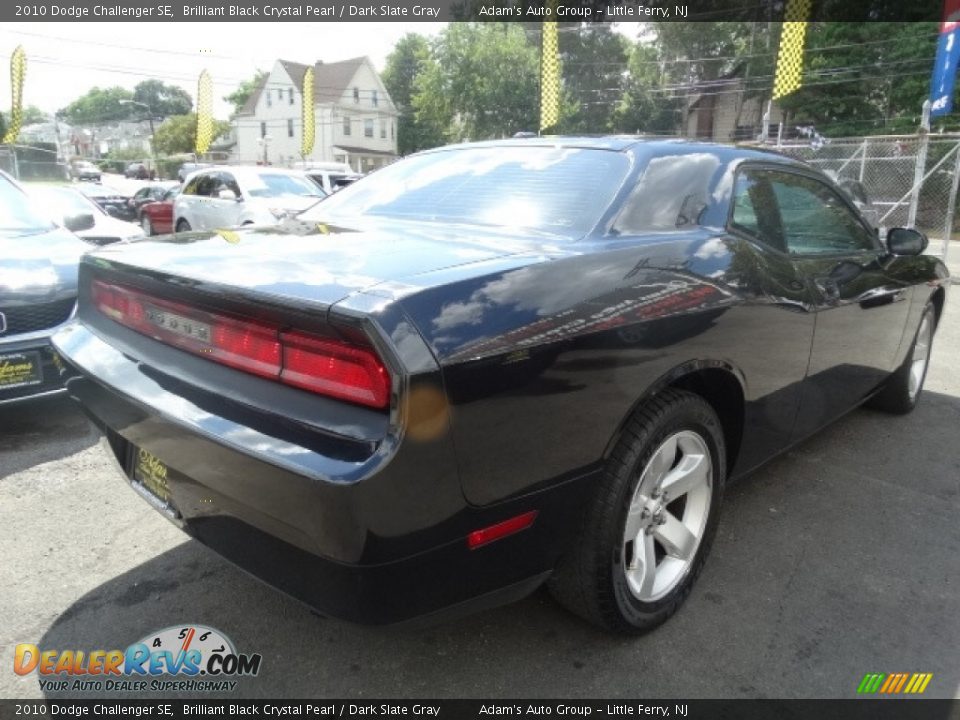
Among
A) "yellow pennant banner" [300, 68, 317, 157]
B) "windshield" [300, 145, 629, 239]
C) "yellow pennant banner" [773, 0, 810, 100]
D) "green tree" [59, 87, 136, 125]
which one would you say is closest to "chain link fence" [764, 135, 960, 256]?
"yellow pennant banner" [773, 0, 810, 100]

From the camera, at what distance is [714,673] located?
2.14m

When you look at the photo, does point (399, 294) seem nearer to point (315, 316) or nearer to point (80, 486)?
point (315, 316)

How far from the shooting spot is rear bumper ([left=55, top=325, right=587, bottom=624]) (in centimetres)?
149

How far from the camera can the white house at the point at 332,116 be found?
173ft

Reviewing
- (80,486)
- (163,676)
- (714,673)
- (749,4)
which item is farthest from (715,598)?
(749,4)

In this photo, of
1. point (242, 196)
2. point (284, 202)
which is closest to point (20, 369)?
point (284, 202)

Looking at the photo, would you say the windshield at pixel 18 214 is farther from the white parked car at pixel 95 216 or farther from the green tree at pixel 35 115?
the green tree at pixel 35 115

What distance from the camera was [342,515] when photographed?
1.49m

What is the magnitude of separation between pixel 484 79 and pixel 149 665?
45.8 metres

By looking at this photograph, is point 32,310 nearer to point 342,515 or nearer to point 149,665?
point 149,665

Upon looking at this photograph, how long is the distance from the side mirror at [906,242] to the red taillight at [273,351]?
316 cm

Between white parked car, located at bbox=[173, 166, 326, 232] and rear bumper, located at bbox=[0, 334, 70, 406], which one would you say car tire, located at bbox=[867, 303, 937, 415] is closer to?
rear bumper, located at bbox=[0, 334, 70, 406]

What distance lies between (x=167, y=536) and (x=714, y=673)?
2.14 metres

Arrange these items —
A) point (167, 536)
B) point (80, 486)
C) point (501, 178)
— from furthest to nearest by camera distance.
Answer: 1. point (80, 486)
2. point (167, 536)
3. point (501, 178)
